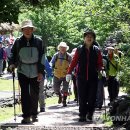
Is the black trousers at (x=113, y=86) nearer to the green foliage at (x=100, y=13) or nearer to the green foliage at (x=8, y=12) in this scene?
the green foliage at (x=100, y=13)

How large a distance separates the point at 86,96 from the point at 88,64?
2.28 ft

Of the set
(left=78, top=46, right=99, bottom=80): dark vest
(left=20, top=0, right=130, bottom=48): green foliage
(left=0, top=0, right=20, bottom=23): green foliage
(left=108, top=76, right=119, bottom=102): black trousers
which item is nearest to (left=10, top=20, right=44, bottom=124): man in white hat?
(left=78, top=46, right=99, bottom=80): dark vest

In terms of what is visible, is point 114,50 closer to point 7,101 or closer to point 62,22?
point 7,101

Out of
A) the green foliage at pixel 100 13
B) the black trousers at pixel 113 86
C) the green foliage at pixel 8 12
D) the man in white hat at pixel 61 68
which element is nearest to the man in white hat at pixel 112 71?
the black trousers at pixel 113 86

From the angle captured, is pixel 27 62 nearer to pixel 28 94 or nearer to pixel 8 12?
pixel 28 94

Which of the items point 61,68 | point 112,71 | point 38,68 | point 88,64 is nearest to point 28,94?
point 38,68

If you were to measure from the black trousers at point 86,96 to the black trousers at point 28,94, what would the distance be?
3.19ft

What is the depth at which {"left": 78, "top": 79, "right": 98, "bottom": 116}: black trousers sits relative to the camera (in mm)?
10883

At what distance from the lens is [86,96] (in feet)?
35.9

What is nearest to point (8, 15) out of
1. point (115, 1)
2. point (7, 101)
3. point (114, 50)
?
point (114, 50)

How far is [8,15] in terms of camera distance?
873 centimetres

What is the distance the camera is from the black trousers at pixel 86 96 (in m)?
10.9

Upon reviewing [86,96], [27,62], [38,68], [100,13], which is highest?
[100,13]

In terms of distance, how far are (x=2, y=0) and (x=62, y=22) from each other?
3088cm
